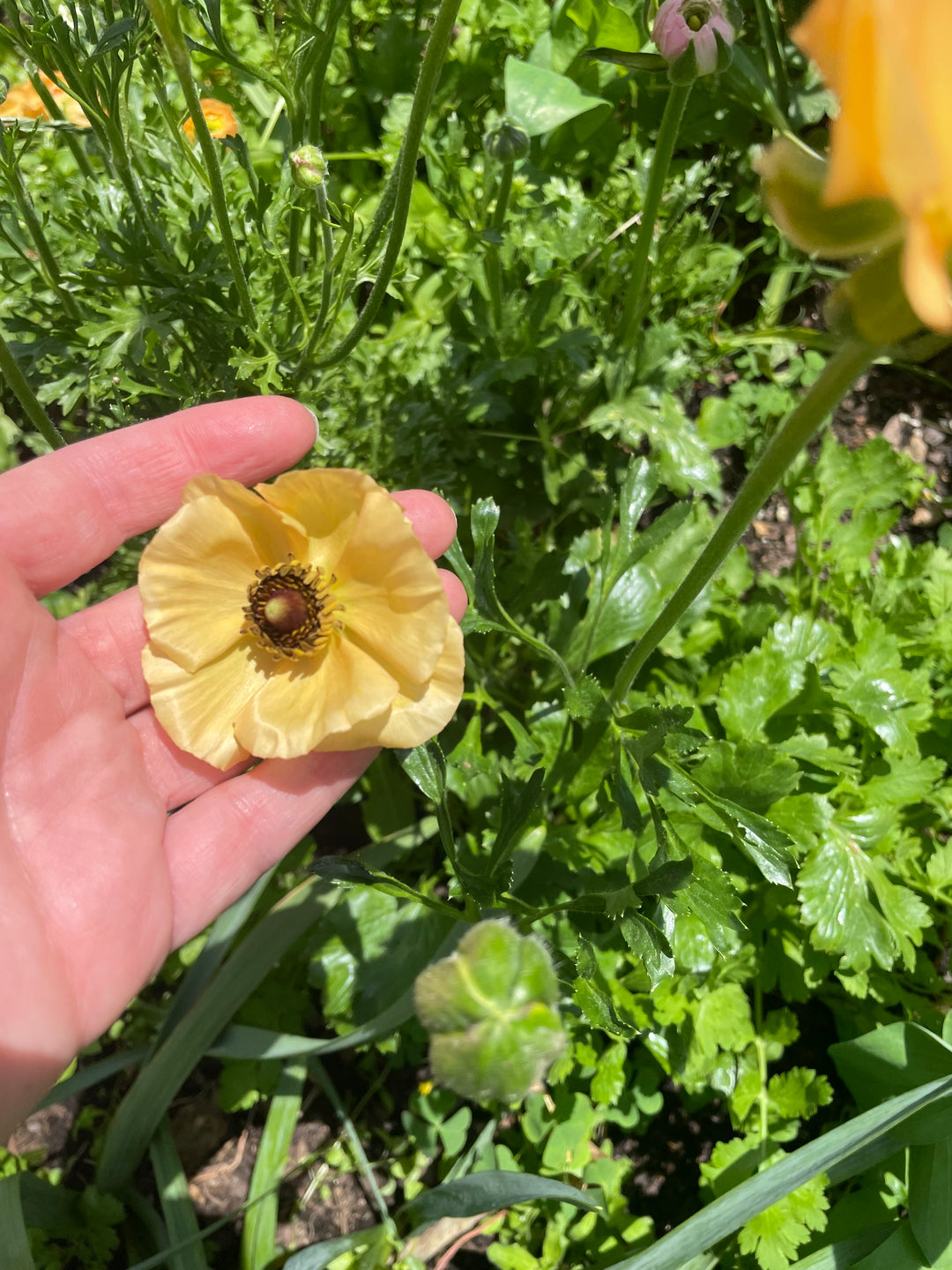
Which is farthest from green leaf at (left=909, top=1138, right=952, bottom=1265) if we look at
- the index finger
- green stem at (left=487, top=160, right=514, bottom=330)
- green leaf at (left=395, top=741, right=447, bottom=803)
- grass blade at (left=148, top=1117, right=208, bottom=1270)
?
green stem at (left=487, top=160, right=514, bottom=330)

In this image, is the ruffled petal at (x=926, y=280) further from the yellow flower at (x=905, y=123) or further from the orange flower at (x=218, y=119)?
the orange flower at (x=218, y=119)

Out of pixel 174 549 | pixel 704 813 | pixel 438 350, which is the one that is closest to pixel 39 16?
pixel 174 549

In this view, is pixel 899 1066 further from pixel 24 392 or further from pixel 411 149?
pixel 24 392

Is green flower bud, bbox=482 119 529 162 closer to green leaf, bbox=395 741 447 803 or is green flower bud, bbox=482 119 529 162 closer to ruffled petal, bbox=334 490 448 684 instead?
ruffled petal, bbox=334 490 448 684

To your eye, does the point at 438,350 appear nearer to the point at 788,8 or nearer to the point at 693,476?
the point at 693,476

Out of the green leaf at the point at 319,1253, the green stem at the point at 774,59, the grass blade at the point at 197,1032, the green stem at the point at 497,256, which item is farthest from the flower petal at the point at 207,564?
the green stem at the point at 774,59

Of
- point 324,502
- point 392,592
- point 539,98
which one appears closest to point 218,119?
point 539,98
